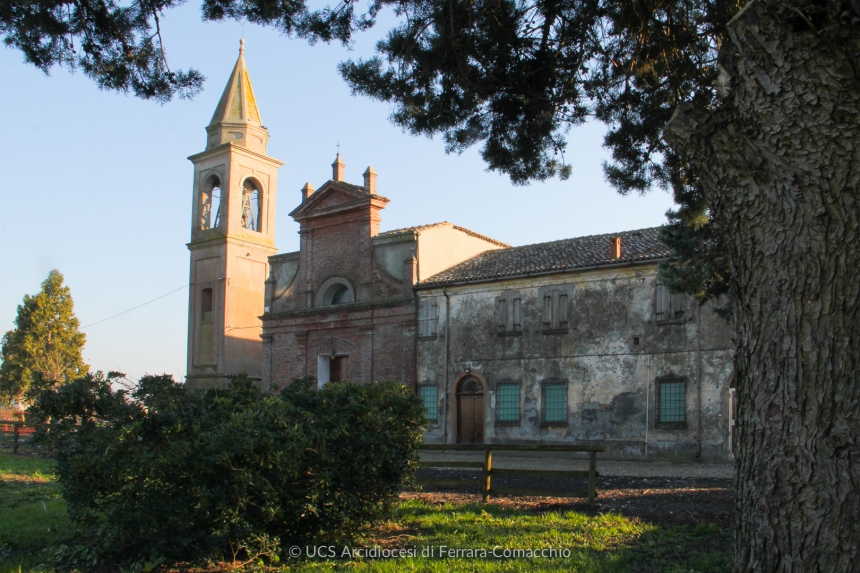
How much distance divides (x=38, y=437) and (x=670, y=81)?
7304 mm

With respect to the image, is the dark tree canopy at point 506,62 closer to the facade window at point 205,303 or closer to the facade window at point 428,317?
the facade window at point 428,317

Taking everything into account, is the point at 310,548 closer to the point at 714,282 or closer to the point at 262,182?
the point at 714,282

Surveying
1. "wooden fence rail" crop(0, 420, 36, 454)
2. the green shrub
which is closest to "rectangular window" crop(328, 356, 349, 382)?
"wooden fence rail" crop(0, 420, 36, 454)

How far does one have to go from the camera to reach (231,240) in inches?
1312

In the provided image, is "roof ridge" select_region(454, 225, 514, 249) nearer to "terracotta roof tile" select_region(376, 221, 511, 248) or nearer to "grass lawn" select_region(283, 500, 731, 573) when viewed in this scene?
"terracotta roof tile" select_region(376, 221, 511, 248)

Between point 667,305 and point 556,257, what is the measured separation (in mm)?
4647

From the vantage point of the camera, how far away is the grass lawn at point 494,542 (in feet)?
21.0

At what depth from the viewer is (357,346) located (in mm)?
28922

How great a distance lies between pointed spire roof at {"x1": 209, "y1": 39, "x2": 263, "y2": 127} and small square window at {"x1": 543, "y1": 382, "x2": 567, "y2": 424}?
1917 cm

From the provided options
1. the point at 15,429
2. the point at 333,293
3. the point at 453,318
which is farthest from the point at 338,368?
the point at 15,429

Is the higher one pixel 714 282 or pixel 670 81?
pixel 670 81

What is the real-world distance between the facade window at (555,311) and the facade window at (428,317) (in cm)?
422

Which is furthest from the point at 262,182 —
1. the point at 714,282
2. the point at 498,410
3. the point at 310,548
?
the point at 310,548

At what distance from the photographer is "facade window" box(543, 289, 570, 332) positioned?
24.2 metres
